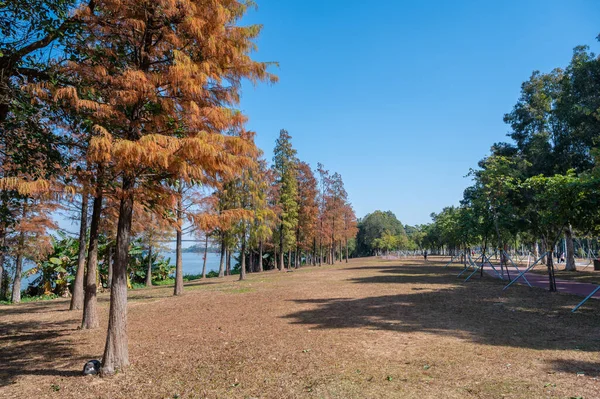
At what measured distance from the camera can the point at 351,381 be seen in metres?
5.51

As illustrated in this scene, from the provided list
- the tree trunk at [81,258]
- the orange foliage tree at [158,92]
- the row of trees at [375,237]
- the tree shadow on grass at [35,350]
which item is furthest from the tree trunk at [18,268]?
the row of trees at [375,237]

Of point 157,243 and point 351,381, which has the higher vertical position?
point 157,243

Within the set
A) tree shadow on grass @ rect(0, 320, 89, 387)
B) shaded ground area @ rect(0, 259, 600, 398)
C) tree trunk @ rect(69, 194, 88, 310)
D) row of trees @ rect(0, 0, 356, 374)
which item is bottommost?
tree shadow on grass @ rect(0, 320, 89, 387)

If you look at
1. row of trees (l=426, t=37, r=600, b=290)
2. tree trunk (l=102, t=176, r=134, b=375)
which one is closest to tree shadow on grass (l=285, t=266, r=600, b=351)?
row of trees (l=426, t=37, r=600, b=290)

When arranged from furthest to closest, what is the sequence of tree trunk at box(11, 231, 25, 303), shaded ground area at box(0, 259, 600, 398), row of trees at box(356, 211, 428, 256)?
row of trees at box(356, 211, 428, 256) < tree trunk at box(11, 231, 25, 303) < shaded ground area at box(0, 259, 600, 398)

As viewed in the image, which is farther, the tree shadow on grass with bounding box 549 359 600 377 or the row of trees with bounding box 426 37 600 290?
the row of trees with bounding box 426 37 600 290

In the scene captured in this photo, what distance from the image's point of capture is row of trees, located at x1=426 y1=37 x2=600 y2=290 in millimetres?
12461

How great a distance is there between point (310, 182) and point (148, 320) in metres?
29.8

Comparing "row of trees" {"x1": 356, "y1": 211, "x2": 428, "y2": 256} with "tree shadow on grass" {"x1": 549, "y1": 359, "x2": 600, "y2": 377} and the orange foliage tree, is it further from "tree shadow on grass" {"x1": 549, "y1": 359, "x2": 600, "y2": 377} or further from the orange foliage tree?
the orange foliage tree

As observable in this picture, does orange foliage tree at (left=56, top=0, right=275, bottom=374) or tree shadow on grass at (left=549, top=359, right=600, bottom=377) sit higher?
orange foliage tree at (left=56, top=0, right=275, bottom=374)

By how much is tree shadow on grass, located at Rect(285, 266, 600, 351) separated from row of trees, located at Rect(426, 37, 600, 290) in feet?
11.0

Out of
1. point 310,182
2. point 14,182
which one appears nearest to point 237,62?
point 14,182

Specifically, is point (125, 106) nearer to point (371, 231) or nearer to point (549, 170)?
point (549, 170)

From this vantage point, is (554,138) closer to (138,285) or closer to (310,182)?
(310,182)
